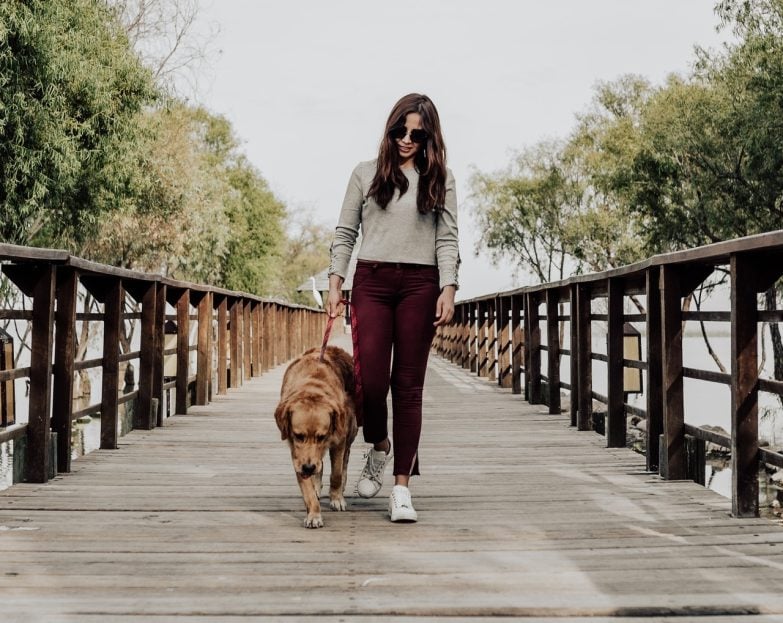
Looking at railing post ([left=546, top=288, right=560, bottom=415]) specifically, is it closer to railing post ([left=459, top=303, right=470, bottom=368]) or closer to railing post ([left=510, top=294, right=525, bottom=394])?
railing post ([left=510, top=294, right=525, bottom=394])

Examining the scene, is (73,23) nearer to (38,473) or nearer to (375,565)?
(38,473)

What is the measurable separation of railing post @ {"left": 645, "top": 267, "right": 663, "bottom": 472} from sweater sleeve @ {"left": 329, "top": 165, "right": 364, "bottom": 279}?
2.07 meters

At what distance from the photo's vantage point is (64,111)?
15.8m

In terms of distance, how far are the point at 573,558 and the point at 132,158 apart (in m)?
16.2

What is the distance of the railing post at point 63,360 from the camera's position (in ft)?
17.0

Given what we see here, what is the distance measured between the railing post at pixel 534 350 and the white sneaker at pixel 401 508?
237 inches

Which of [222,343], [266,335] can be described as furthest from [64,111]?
[222,343]

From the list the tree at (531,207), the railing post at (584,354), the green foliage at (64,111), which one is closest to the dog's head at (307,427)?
the railing post at (584,354)

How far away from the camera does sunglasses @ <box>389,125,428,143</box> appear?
4004mm

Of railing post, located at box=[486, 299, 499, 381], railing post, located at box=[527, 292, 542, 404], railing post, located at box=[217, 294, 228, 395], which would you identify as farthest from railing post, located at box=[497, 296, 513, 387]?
railing post, located at box=[217, 294, 228, 395]

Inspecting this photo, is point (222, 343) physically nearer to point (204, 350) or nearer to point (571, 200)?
point (204, 350)

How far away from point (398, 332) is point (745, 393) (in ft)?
5.11

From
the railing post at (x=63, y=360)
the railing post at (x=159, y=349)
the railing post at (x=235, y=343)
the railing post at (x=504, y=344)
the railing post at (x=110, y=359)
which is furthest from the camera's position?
the railing post at (x=504, y=344)

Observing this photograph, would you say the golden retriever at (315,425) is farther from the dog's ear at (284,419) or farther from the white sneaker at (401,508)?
the white sneaker at (401,508)
